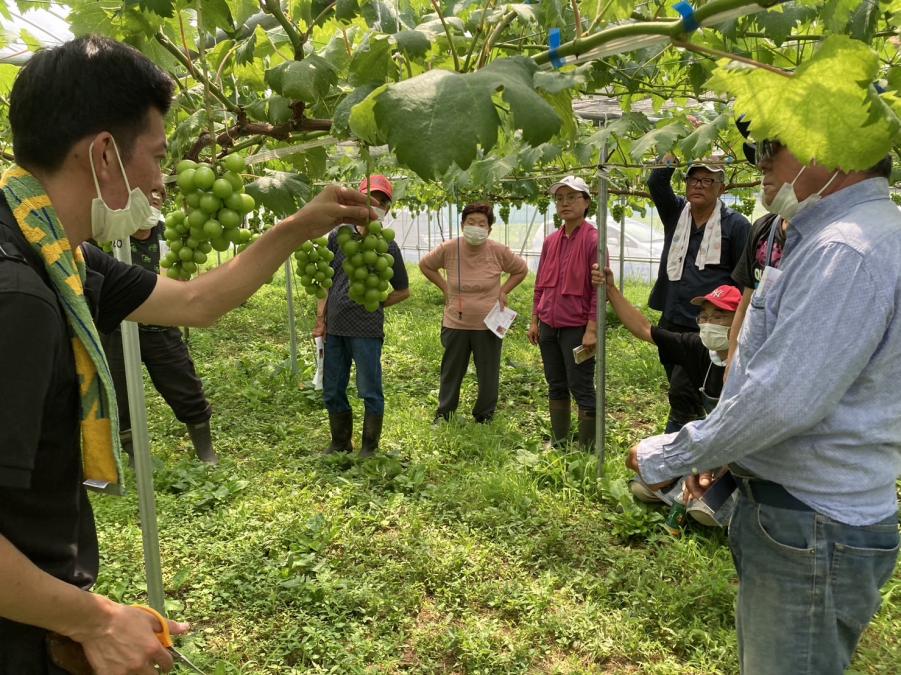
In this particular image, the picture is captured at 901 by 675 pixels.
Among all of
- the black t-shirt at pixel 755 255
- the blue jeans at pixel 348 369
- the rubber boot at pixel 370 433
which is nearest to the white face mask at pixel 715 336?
the black t-shirt at pixel 755 255

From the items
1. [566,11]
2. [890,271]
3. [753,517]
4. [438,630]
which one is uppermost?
[566,11]

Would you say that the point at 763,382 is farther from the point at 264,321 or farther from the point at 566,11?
the point at 264,321

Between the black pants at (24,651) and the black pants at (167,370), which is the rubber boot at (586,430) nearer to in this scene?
the black pants at (167,370)

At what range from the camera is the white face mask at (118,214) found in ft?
3.86

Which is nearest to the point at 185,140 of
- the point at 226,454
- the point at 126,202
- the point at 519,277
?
the point at 126,202

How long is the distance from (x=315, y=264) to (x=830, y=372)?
1.24 metres

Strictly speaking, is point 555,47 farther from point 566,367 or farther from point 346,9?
point 566,367

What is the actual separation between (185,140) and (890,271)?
141cm

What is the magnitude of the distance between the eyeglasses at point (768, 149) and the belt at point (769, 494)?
0.75 m

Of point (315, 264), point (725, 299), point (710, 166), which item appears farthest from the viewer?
point (710, 166)

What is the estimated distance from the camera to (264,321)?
31.1ft

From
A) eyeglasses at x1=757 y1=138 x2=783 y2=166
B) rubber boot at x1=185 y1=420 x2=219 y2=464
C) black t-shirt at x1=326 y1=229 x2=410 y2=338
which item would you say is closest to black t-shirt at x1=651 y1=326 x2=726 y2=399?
black t-shirt at x1=326 y1=229 x2=410 y2=338

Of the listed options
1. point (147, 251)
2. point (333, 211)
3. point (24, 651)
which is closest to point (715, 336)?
point (333, 211)

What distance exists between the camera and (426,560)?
3.42 meters
